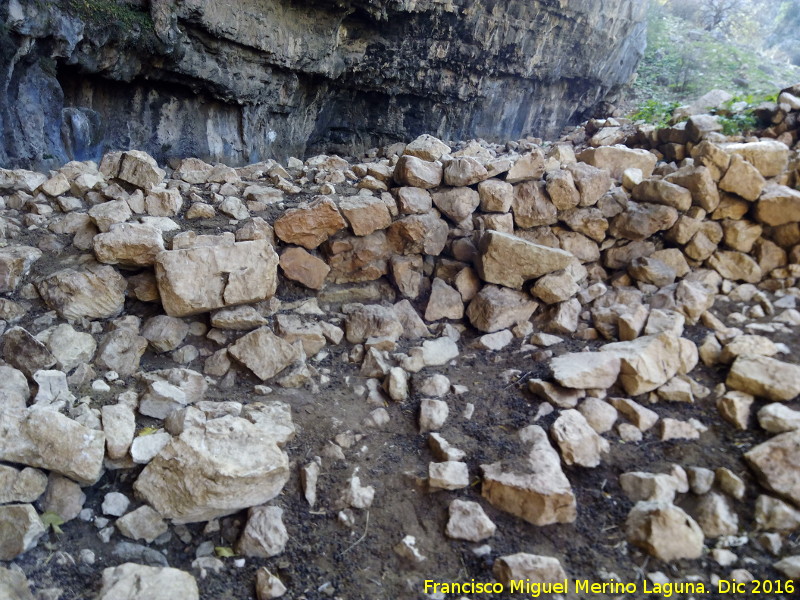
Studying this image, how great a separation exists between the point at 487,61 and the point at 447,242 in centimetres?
831

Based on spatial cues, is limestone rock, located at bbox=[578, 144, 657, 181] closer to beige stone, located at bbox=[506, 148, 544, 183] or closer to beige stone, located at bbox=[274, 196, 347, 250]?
beige stone, located at bbox=[506, 148, 544, 183]

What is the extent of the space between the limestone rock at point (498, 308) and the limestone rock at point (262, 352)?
1.22m

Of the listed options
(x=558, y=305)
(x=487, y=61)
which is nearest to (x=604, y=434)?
(x=558, y=305)

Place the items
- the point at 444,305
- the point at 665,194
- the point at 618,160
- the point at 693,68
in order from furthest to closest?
1. the point at 693,68
2. the point at 618,160
3. the point at 665,194
4. the point at 444,305

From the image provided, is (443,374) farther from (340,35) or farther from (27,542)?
(340,35)

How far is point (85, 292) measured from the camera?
8.49ft

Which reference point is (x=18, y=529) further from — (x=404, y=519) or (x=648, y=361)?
(x=648, y=361)

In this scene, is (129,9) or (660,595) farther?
(129,9)

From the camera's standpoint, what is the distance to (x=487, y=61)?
1046 centimetres

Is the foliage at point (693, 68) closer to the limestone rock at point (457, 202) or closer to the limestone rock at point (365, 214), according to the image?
the limestone rock at point (457, 202)

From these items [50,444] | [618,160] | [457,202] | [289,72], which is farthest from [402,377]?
[289,72]

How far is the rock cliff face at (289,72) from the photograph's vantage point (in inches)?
207

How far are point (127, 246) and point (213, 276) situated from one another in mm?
460

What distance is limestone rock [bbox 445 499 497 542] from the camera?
198 cm
